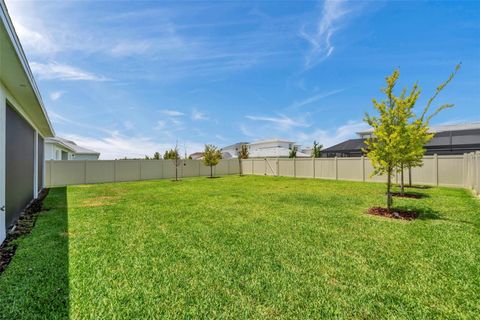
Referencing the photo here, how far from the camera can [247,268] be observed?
3572 millimetres

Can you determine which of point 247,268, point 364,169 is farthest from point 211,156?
point 247,268

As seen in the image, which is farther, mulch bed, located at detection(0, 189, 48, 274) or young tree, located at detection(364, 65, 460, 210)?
young tree, located at detection(364, 65, 460, 210)

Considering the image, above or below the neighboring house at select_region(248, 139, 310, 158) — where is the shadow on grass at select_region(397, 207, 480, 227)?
below

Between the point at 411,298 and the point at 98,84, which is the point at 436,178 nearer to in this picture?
the point at 411,298

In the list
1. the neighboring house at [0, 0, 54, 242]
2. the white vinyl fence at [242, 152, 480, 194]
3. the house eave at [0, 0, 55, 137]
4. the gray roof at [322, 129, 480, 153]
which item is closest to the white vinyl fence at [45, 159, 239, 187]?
the white vinyl fence at [242, 152, 480, 194]

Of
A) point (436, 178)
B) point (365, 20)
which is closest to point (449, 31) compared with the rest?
point (365, 20)

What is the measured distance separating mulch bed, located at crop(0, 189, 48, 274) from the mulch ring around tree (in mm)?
8158

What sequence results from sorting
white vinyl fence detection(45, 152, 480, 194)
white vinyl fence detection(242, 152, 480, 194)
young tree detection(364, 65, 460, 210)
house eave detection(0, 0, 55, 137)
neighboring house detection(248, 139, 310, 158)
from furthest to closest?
neighboring house detection(248, 139, 310, 158) → white vinyl fence detection(45, 152, 480, 194) → white vinyl fence detection(242, 152, 480, 194) → young tree detection(364, 65, 460, 210) → house eave detection(0, 0, 55, 137)

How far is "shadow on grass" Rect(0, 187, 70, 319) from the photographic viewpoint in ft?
8.52

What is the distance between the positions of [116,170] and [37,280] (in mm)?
17717

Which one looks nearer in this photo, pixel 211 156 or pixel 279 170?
pixel 279 170

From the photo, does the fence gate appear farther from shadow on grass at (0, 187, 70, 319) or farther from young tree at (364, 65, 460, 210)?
shadow on grass at (0, 187, 70, 319)

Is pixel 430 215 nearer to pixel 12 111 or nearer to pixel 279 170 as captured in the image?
pixel 12 111

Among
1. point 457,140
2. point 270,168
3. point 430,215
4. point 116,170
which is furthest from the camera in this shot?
point 270,168
